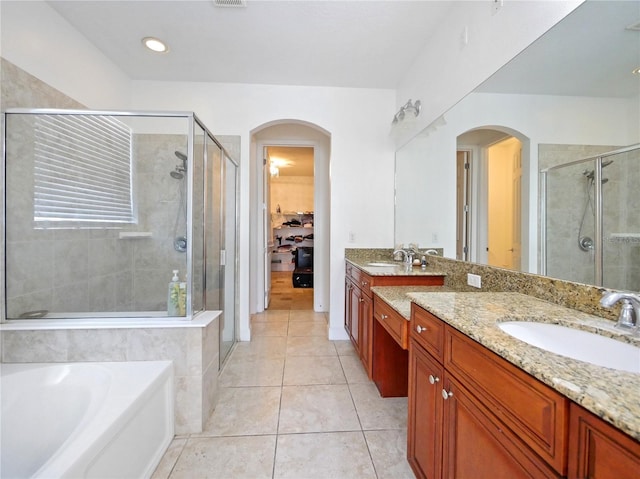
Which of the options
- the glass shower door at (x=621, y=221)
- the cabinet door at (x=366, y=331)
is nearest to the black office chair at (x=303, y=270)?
the cabinet door at (x=366, y=331)

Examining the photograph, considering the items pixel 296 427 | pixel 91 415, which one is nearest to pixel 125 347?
pixel 91 415

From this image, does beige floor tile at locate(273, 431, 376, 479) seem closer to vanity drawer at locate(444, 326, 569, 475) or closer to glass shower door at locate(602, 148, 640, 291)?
vanity drawer at locate(444, 326, 569, 475)

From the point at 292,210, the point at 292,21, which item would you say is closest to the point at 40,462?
the point at 292,21

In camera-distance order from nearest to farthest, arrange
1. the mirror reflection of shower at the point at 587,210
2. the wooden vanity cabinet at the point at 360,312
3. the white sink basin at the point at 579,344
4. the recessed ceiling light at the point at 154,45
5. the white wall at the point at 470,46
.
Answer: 1. the white sink basin at the point at 579,344
2. the mirror reflection of shower at the point at 587,210
3. the white wall at the point at 470,46
4. the wooden vanity cabinet at the point at 360,312
5. the recessed ceiling light at the point at 154,45

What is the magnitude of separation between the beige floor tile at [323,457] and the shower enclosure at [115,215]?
0.95 metres

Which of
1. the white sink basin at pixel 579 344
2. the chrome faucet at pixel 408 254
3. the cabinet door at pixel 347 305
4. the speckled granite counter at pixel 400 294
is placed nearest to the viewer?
the white sink basin at pixel 579 344

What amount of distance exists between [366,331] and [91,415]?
1.66 metres

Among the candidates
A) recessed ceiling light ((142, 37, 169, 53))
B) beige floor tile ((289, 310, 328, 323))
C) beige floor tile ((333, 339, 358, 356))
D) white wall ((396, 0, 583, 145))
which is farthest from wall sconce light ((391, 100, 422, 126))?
beige floor tile ((289, 310, 328, 323))

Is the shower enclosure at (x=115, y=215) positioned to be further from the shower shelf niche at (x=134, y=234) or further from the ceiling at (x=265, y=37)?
the ceiling at (x=265, y=37)

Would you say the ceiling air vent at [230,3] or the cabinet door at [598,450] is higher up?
the ceiling air vent at [230,3]

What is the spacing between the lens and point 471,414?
2.78ft

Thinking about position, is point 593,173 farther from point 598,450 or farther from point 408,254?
point 408,254

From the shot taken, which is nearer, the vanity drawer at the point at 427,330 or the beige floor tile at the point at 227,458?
the vanity drawer at the point at 427,330

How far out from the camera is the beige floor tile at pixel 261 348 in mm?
2561
